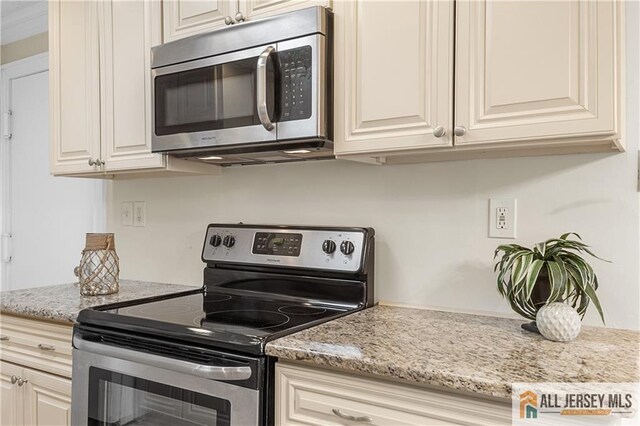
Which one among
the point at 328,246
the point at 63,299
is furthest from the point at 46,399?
the point at 328,246

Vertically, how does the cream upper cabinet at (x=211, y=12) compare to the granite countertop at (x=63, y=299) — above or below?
above

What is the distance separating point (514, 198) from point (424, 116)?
16.6 inches

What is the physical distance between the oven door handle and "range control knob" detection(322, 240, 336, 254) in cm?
59

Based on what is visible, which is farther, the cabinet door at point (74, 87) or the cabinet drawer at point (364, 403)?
the cabinet door at point (74, 87)

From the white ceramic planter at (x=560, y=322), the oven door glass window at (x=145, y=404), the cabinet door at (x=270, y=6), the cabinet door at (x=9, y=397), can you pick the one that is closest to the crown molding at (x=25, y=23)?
the cabinet door at (x=270, y=6)

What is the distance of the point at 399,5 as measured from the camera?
1.37 metres

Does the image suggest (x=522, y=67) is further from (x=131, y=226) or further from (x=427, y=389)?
(x=131, y=226)

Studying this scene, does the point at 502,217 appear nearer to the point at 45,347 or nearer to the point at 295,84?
the point at 295,84

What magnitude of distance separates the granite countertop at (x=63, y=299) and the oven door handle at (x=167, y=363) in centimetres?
15

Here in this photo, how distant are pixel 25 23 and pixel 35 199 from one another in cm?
109

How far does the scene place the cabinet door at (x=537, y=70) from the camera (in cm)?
111

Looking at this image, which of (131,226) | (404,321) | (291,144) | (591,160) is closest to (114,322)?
(291,144)

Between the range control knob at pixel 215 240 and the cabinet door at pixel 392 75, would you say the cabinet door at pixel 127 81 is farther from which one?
the cabinet door at pixel 392 75

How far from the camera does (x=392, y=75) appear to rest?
4.52 feet
